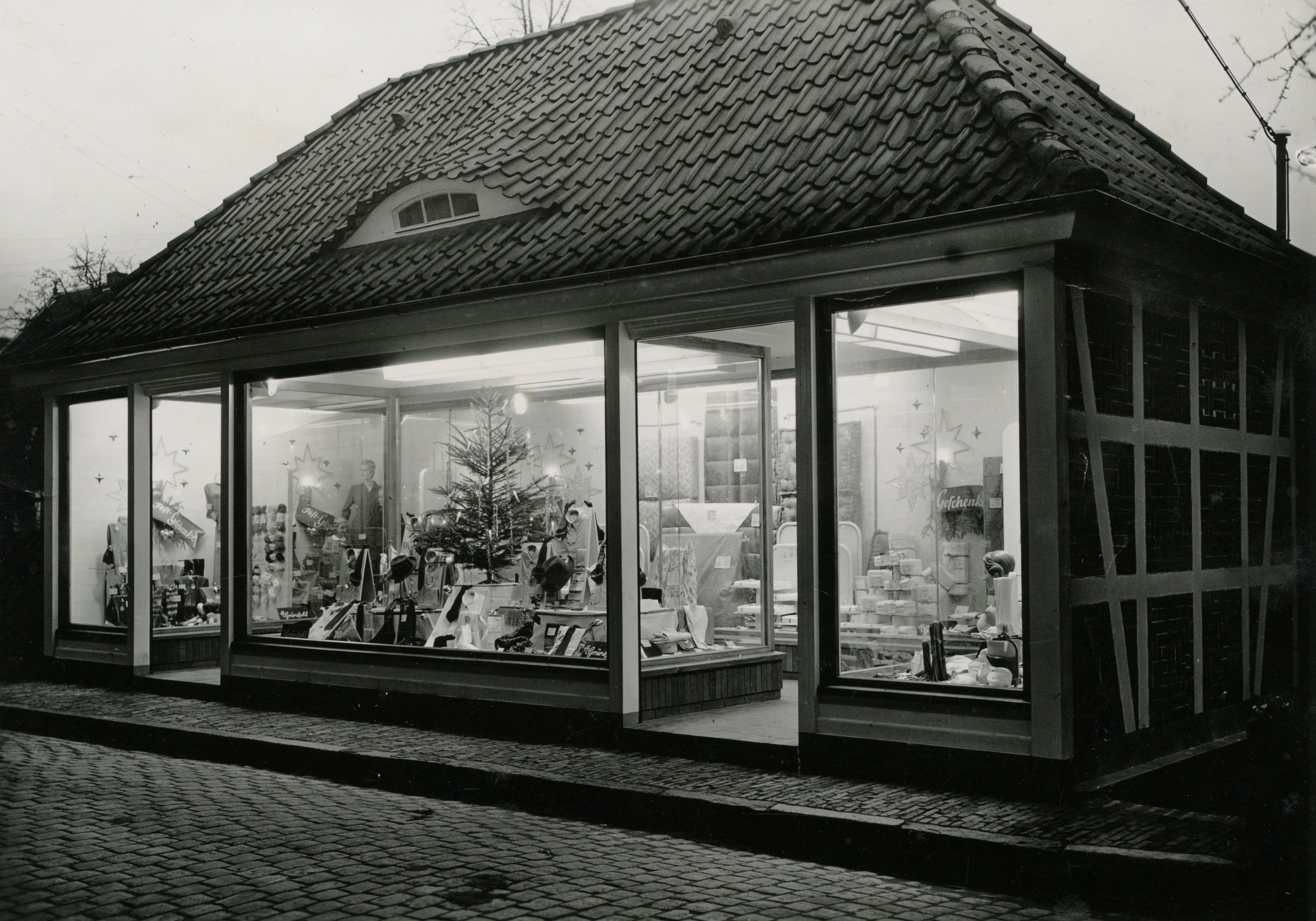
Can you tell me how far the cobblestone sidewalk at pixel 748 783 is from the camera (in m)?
6.67

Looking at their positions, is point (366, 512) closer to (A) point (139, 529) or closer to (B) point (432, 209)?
(B) point (432, 209)

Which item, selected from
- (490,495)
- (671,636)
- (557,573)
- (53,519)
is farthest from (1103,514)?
(53,519)

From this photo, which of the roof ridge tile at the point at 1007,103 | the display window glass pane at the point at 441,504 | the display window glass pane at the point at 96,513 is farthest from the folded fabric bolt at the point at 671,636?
the display window glass pane at the point at 96,513

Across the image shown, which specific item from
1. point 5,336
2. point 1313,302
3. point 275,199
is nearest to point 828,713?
point 1313,302

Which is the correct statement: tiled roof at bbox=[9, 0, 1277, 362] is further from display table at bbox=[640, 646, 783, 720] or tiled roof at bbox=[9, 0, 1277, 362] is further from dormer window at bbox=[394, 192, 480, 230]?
display table at bbox=[640, 646, 783, 720]

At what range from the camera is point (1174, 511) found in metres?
8.91

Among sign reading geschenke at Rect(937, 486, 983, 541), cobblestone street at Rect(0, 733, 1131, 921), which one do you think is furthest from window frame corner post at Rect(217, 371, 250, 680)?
sign reading geschenke at Rect(937, 486, 983, 541)

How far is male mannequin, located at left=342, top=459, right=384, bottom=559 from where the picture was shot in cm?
1239

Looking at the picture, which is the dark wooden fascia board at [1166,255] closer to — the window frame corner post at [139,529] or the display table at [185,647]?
the window frame corner post at [139,529]

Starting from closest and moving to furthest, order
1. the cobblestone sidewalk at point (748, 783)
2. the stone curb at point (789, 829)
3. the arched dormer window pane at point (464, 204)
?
1. the stone curb at point (789, 829)
2. the cobblestone sidewalk at point (748, 783)
3. the arched dormer window pane at point (464, 204)

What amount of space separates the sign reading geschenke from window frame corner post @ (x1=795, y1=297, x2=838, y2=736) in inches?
29.4

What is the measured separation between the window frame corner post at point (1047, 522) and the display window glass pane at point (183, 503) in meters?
9.81

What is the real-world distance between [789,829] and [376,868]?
2283 mm

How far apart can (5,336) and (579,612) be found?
26.8 ft
